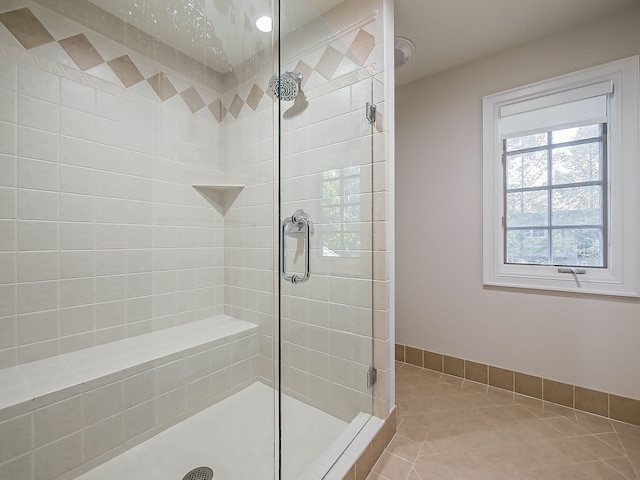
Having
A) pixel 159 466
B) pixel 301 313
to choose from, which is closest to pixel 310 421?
pixel 301 313

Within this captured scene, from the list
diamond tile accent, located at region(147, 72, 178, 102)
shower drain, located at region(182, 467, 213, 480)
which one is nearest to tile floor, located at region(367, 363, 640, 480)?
shower drain, located at region(182, 467, 213, 480)

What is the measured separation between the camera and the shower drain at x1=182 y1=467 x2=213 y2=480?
1100 millimetres

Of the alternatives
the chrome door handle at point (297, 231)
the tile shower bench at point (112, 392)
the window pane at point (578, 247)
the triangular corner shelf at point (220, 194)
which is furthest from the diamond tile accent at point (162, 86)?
the window pane at point (578, 247)

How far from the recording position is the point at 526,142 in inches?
72.1

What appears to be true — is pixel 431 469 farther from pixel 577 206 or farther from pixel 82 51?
pixel 82 51

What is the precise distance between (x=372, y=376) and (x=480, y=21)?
6.83 feet

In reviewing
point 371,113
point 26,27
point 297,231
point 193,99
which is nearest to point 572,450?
point 297,231

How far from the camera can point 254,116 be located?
1.27 meters

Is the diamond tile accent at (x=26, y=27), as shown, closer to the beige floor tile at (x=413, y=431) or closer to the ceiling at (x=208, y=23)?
the ceiling at (x=208, y=23)

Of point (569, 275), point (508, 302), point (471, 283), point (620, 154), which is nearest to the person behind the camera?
point (620, 154)

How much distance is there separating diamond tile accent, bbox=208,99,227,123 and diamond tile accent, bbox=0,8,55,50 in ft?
2.43

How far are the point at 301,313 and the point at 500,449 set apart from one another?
119cm

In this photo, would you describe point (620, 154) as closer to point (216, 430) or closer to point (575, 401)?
point (575, 401)

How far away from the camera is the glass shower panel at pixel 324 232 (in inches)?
42.2
